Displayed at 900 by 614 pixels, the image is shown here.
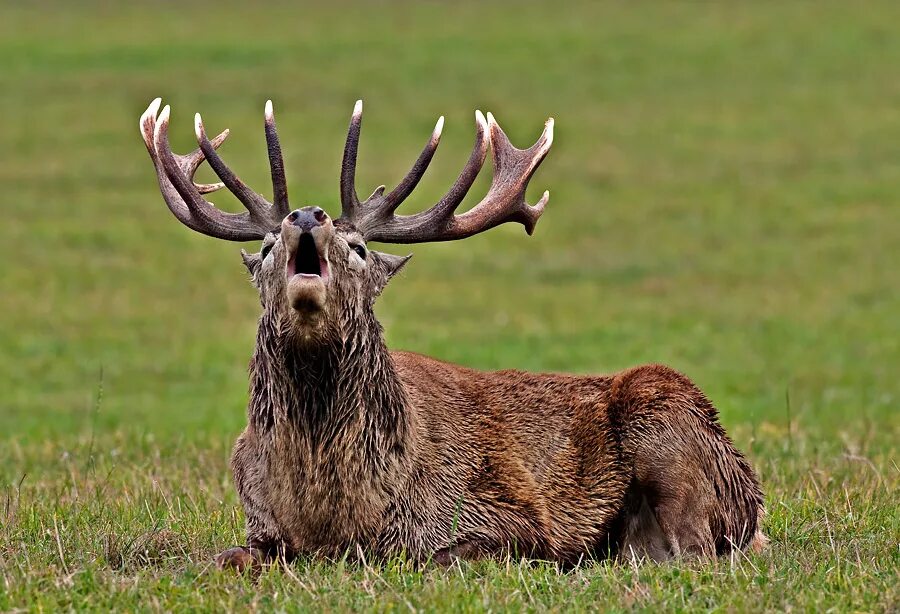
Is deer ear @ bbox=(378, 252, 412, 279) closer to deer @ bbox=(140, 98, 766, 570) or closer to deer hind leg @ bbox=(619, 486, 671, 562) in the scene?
deer @ bbox=(140, 98, 766, 570)

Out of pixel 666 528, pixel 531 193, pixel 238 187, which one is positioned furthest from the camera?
pixel 531 193

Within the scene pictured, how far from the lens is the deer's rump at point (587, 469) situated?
778 centimetres

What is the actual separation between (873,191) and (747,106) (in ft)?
26.5

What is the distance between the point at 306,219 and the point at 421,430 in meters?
1.50

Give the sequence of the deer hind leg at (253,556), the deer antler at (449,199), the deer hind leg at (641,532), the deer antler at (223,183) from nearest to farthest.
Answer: the deer hind leg at (253,556), the deer antler at (223,183), the deer antler at (449,199), the deer hind leg at (641,532)

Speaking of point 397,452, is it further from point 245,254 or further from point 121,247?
point 121,247

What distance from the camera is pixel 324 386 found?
740 cm

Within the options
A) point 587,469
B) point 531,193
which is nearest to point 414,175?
point 587,469

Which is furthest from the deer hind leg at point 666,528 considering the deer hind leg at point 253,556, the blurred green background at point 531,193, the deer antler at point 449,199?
the blurred green background at point 531,193

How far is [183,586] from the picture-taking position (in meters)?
6.30

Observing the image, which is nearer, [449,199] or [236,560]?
[236,560]

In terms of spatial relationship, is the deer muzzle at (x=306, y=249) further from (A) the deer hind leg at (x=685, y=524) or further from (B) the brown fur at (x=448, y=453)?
(A) the deer hind leg at (x=685, y=524)

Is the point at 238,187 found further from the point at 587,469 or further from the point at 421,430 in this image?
the point at 587,469

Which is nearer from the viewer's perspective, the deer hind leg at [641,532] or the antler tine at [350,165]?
the antler tine at [350,165]
